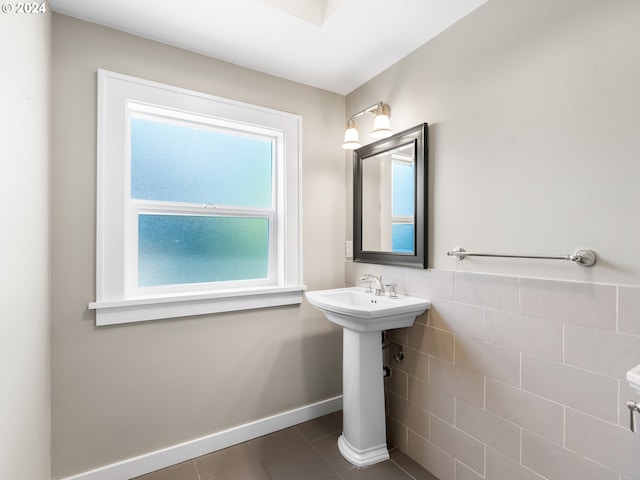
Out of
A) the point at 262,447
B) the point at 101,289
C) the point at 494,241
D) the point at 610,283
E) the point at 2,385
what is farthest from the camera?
the point at 262,447

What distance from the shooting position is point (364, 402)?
171cm

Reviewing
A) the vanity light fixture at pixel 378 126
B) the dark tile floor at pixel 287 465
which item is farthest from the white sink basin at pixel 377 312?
the vanity light fixture at pixel 378 126

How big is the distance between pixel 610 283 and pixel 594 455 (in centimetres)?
59

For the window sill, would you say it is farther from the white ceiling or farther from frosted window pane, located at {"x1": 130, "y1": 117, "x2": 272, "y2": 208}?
the white ceiling

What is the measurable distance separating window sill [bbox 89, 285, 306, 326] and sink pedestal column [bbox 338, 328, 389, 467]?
520 millimetres

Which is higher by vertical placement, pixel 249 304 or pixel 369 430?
pixel 249 304

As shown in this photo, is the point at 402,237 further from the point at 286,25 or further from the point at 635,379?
the point at 286,25

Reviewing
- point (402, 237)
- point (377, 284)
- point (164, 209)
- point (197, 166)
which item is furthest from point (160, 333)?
point (402, 237)

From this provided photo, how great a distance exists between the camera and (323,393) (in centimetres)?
222

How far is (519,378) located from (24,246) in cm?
191

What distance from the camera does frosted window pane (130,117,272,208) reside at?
1.76 m

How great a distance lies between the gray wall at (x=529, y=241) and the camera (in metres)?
1.04

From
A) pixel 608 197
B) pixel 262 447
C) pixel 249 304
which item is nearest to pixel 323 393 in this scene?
pixel 262 447

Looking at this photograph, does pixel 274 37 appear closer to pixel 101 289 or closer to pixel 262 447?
pixel 101 289
